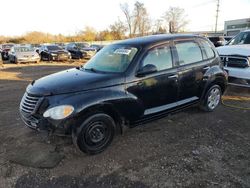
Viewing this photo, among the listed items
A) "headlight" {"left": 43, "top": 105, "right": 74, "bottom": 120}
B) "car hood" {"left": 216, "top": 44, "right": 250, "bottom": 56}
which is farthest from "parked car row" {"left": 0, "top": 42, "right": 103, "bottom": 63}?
"headlight" {"left": 43, "top": 105, "right": 74, "bottom": 120}

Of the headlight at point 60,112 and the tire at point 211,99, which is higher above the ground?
the headlight at point 60,112

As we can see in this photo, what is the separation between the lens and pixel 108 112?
4.25 m

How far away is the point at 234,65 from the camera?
7539mm

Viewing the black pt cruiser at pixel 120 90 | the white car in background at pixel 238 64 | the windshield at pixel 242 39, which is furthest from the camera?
the windshield at pixel 242 39

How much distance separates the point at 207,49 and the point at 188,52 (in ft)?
2.49

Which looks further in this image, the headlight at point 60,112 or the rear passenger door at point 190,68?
the rear passenger door at point 190,68

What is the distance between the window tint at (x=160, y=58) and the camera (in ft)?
15.2

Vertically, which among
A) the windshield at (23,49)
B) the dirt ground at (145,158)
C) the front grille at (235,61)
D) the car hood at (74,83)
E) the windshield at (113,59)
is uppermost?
the windshield at (113,59)

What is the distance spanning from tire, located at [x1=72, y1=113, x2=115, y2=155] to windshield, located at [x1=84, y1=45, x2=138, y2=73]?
0.94 meters

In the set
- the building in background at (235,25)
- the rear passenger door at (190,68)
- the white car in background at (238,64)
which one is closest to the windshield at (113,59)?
the rear passenger door at (190,68)

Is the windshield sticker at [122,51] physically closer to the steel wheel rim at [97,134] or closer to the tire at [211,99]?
the steel wheel rim at [97,134]

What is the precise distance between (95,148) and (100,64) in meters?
1.69

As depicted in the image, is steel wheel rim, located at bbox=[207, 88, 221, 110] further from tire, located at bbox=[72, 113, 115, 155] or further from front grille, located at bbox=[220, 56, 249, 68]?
tire, located at bbox=[72, 113, 115, 155]

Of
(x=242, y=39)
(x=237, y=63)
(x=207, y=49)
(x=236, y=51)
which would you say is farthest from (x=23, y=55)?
(x=207, y=49)
